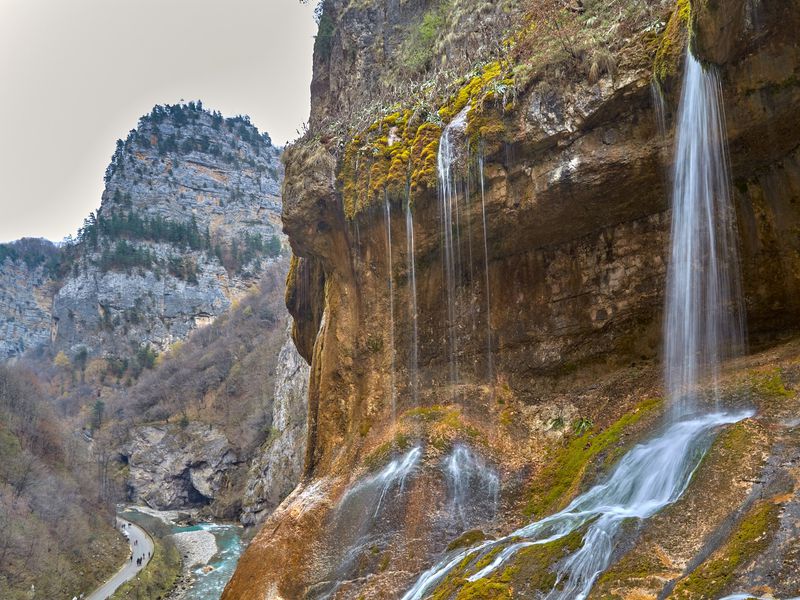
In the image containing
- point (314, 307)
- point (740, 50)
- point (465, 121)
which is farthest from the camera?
point (314, 307)

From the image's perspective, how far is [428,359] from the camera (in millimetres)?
16688

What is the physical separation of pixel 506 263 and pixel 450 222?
1.80 m

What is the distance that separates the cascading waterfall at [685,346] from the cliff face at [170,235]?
13346 centimetres

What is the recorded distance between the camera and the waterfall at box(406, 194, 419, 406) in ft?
54.5

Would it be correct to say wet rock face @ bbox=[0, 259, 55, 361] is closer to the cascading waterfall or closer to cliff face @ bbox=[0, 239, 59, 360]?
cliff face @ bbox=[0, 239, 59, 360]

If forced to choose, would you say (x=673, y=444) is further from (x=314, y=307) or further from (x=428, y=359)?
(x=314, y=307)

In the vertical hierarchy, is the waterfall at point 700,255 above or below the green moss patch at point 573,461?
above

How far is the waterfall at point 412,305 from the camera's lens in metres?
16.6

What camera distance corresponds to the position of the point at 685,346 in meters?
12.9

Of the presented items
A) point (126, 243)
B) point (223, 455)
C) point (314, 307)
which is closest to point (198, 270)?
point (126, 243)

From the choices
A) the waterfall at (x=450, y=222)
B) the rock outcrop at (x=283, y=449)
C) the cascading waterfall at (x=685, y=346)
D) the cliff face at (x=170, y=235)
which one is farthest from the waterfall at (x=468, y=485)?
the cliff face at (x=170, y=235)

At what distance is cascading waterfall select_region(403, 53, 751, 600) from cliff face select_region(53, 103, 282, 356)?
13346 centimetres

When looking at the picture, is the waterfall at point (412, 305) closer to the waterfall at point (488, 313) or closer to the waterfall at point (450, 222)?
the waterfall at point (450, 222)

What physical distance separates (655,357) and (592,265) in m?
2.58
